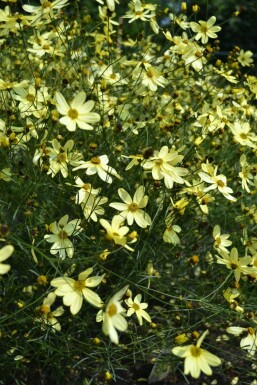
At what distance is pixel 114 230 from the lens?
167 centimetres

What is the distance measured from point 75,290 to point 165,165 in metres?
0.64

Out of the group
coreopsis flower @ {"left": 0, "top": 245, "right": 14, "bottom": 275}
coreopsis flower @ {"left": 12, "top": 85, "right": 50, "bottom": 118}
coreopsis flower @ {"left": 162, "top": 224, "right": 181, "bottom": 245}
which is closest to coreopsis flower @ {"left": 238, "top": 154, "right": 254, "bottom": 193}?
coreopsis flower @ {"left": 162, "top": 224, "right": 181, "bottom": 245}

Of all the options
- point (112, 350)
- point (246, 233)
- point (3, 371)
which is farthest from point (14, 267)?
point (246, 233)

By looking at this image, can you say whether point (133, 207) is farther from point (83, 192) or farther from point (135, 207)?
point (83, 192)

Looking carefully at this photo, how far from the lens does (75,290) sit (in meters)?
1.62

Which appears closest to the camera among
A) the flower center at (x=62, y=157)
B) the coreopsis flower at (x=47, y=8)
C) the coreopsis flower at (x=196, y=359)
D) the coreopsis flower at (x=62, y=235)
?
the coreopsis flower at (x=196, y=359)

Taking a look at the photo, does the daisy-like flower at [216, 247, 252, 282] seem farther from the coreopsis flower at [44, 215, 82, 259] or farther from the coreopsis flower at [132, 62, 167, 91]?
the coreopsis flower at [132, 62, 167, 91]

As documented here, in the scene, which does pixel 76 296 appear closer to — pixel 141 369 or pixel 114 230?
pixel 114 230

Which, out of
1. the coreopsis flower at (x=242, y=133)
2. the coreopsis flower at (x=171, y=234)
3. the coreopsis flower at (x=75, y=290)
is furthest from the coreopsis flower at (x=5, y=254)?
the coreopsis flower at (x=242, y=133)

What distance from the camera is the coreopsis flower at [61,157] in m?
2.05

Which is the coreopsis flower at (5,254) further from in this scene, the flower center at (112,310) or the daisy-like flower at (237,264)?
the daisy-like flower at (237,264)

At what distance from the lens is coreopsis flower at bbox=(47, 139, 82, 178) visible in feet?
6.73

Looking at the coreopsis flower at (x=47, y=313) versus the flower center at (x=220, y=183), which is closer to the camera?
the coreopsis flower at (x=47, y=313)

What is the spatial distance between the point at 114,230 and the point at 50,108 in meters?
0.78
